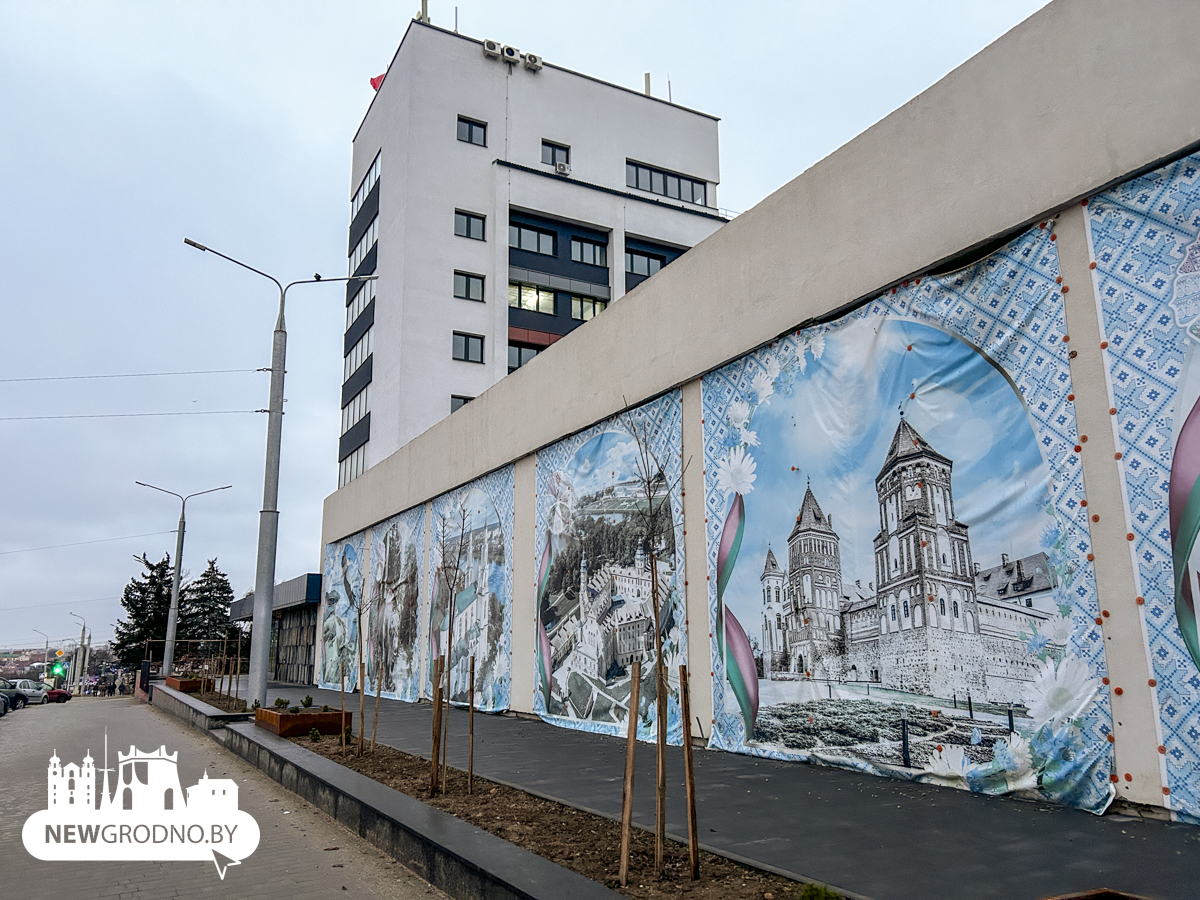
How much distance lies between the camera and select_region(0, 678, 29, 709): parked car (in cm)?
3195

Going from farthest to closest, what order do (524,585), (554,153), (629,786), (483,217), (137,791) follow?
(554,153) → (483,217) → (524,585) → (137,791) → (629,786)

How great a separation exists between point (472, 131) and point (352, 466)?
15.7m

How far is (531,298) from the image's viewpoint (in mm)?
37312

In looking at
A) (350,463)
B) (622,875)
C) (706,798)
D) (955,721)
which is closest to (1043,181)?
(955,721)

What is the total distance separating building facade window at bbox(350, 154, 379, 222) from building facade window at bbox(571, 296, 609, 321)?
10479 millimetres

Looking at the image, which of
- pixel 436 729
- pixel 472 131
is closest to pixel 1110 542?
pixel 436 729

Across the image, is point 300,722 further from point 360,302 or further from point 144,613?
point 144,613

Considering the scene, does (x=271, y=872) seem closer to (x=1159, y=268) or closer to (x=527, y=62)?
(x=1159, y=268)

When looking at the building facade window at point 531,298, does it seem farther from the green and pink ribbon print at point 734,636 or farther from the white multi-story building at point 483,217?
the green and pink ribbon print at point 734,636

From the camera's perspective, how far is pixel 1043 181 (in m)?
7.14

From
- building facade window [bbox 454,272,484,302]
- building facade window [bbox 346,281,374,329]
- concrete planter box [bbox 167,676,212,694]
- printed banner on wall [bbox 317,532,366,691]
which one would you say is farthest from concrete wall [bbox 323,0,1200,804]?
building facade window [bbox 346,281,374,329]

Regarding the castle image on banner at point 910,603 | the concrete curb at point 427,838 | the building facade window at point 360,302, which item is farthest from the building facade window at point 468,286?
the castle image on banner at point 910,603

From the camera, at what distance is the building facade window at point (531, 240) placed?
3719 cm

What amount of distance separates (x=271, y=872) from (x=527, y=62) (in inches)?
1497
